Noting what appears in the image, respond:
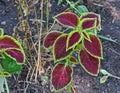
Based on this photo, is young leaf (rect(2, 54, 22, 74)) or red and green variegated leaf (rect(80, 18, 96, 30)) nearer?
red and green variegated leaf (rect(80, 18, 96, 30))

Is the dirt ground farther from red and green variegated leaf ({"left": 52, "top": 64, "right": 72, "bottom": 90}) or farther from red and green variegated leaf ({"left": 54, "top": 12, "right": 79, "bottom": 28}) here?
red and green variegated leaf ({"left": 54, "top": 12, "right": 79, "bottom": 28})

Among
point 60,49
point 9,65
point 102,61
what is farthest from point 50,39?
point 102,61

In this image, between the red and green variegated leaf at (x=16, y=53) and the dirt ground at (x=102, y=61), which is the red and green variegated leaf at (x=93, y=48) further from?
the dirt ground at (x=102, y=61)

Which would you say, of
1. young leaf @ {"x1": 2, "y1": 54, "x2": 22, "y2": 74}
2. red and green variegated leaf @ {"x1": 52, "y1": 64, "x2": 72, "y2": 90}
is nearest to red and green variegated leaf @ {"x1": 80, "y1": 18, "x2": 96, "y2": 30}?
red and green variegated leaf @ {"x1": 52, "y1": 64, "x2": 72, "y2": 90}

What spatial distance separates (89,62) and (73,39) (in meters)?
0.09

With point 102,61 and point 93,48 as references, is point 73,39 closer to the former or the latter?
point 93,48

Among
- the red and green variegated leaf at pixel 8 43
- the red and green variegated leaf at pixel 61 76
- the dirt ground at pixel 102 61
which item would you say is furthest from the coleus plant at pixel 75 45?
the dirt ground at pixel 102 61

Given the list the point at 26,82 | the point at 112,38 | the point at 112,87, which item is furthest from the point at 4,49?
the point at 112,38

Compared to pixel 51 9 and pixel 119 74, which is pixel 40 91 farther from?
pixel 51 9

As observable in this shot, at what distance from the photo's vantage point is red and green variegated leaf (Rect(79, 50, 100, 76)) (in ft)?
3.41

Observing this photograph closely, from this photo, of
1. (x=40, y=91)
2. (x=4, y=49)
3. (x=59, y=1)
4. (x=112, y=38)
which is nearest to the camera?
(x=4, y=49)

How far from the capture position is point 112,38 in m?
1.58

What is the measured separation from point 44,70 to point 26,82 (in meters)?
0.09

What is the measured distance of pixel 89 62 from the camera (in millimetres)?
1046
